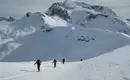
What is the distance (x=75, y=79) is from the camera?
2412 cm

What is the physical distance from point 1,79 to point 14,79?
100 centimetres

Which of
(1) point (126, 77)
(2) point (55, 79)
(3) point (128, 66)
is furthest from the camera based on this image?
(3) point (128, 66)

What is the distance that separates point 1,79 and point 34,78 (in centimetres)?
283

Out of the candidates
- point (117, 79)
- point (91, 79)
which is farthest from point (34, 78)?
point (117, 79)

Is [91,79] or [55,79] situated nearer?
[91,79]

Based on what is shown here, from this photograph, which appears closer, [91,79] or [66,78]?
[91,79]

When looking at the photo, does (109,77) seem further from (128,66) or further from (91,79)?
(128,66)

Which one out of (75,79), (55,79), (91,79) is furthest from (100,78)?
(55,79)

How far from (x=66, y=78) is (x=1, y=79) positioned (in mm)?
5382

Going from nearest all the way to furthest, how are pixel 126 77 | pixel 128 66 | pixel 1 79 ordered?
pixel 126 77, pixel 1 79, pixel 128 66

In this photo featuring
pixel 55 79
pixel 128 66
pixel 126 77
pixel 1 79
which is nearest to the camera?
pixel 126 77

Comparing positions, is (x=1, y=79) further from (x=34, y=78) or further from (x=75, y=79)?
(x=75, y=79)

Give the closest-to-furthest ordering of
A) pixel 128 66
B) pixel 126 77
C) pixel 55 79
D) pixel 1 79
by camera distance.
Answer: pixel 126 77, pixel 1 79, pixel 55 79, pixel 128 66

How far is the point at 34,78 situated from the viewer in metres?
24.8
